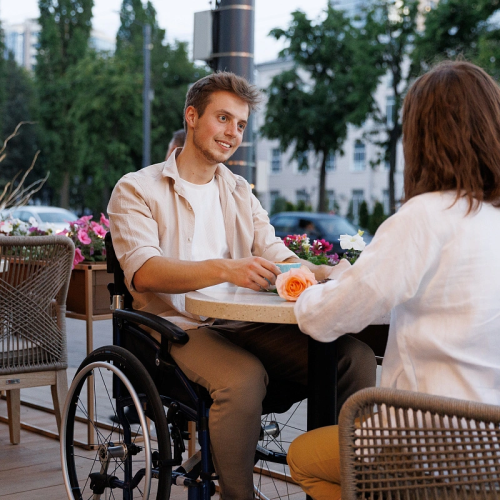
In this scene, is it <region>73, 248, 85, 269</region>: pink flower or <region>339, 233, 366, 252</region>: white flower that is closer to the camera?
<region>339, 233, 366, 252</region>: white flower

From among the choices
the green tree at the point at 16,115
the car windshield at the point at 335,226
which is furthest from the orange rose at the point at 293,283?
the green tree at the point at 16,115

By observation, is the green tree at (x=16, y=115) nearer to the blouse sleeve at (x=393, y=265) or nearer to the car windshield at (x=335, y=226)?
→ the car windshield at (x=335, y=226)

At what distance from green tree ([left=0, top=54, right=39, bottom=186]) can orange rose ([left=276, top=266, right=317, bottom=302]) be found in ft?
138

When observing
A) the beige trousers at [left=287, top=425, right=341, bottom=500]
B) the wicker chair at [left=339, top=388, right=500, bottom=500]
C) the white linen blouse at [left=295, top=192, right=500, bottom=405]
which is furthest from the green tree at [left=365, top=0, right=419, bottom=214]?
the wicker chair at [left=339, top=388, right=500, bottom=500]

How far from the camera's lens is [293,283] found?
79.2 inches

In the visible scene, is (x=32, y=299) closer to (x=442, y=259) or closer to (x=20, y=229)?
(x=20, y=229)

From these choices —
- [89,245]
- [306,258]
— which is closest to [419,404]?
[306,258]

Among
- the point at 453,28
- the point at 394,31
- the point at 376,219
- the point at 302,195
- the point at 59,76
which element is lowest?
the point at 302,195

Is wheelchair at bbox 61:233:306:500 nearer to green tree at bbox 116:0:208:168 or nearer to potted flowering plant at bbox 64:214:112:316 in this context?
potted flowering plant at bbox 64:214:112:316

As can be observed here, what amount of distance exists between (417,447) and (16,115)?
43.9 m

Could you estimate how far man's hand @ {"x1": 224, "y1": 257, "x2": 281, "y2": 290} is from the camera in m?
2.15

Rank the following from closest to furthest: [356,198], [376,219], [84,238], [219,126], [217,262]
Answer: [217,262] → [219,126] → [84,238] → [376,219] → [356,198]

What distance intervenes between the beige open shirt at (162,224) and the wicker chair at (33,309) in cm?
94

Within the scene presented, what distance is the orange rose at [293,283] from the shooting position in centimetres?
200
